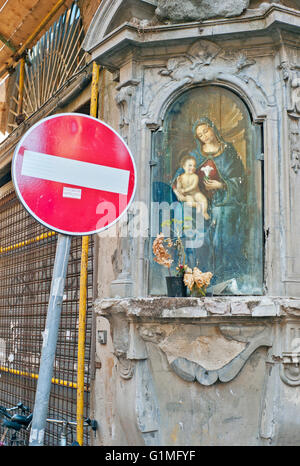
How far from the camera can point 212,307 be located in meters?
4.25

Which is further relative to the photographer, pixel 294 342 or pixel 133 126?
pixel 133 126

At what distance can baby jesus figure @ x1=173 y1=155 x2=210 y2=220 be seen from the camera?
4.88 meters

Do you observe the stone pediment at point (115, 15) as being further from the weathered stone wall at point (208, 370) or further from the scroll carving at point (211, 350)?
the scroll carving at point (211, 350)

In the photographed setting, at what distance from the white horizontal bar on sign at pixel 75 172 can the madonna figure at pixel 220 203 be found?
2.33 metres

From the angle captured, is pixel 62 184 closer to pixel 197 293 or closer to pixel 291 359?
pixel 197 293

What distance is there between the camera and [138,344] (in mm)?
4625

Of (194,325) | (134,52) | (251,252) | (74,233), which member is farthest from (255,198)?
(74,233)

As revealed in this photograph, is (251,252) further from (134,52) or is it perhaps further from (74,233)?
(74,233)

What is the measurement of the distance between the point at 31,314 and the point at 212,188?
538 centimetres

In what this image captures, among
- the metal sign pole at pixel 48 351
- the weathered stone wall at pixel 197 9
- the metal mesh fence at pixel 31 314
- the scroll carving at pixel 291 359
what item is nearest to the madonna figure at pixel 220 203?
the scroll carving at pixel 291 359

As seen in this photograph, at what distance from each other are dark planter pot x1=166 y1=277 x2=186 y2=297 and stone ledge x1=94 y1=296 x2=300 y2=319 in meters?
0.17

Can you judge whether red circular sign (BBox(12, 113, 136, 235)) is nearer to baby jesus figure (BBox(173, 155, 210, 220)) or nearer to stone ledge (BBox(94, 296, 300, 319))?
stone ledge (BBox(94, 296, 300, 319))

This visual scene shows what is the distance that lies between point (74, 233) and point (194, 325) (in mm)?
2377

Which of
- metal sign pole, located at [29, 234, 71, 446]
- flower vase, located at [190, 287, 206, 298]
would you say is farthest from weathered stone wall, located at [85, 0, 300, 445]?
metal sign pole, located at [29, 234, 71, 446]
